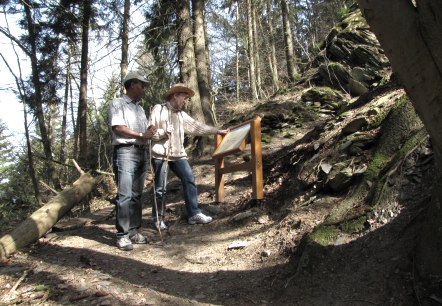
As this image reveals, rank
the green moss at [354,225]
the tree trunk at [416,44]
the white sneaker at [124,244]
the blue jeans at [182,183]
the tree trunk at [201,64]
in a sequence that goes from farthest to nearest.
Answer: the tree trunk at [201,64], the blue jeans at [182,183], the white sneaker at [124,244], the green moss at [354,225], the tree trunk at [416,44]

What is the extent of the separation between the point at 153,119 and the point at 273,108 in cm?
510

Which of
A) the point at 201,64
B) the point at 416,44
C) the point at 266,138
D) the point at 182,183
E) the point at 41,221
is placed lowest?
the point at 41,221

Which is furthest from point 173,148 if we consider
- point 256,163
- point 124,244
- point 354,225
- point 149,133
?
point 354,225

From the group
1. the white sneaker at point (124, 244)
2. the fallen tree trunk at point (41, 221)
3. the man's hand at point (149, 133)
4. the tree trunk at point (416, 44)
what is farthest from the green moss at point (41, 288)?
the tree trunk at point (416, 44)

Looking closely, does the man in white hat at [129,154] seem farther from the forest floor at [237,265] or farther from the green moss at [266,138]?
the green moss at [266,138]

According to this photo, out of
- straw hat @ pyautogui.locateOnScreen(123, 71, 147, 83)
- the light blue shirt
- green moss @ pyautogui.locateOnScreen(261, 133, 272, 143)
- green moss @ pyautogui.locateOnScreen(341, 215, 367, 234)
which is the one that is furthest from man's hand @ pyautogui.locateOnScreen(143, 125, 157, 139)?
green moss @ pyautogui.locateOnScreen(261, 133, 272, 143)

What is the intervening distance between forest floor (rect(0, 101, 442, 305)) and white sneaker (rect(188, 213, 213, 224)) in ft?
0.25

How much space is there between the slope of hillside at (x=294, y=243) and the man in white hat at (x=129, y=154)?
35 centimetres

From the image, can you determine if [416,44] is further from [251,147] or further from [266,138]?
[266,138]

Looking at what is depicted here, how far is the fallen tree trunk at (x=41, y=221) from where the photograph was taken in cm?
507

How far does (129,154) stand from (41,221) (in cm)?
187

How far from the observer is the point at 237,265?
422 centimetres

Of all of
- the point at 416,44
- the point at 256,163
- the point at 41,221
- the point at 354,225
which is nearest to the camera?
the point at 416,44

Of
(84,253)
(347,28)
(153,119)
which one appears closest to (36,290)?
(84,253)
